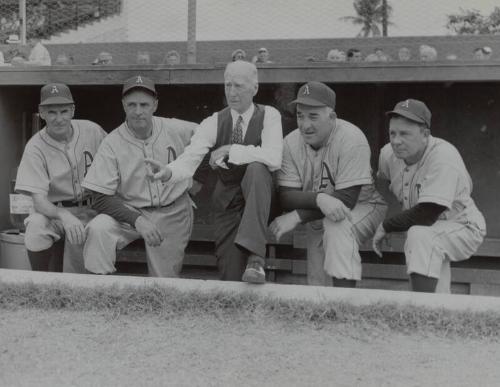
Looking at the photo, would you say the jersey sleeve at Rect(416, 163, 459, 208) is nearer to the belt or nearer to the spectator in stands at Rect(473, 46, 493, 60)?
the belt

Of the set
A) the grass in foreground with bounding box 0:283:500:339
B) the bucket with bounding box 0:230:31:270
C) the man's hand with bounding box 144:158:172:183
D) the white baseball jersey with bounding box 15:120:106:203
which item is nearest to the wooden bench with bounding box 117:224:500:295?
the bucket with bounding box 0:230:31:270

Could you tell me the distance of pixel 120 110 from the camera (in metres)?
5.84

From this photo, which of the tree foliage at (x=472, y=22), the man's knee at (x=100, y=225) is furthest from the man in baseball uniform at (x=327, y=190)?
the tree foliage at (x=472, y=22)

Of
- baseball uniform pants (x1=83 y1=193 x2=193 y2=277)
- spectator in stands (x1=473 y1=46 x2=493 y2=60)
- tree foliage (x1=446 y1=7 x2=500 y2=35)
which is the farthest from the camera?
tree foliage (x1=446 y1=7 x2=500 y2=35)

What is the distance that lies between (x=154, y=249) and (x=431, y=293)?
1.68 m

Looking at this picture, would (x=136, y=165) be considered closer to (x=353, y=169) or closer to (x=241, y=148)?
(x=241, y=148)

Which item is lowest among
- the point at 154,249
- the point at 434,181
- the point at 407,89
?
the point at 154,249

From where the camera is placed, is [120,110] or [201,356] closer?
[201,356]

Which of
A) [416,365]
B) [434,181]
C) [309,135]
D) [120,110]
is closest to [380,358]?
[416,365]

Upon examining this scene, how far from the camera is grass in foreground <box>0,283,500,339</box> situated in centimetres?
312

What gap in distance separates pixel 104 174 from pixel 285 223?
1.17m

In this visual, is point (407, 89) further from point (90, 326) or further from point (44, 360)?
point (44, 360)

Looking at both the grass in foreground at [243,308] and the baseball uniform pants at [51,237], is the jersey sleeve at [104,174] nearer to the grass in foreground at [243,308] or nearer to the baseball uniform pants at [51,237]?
the baseball uniform pants at [51,237]

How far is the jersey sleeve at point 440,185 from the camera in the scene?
3.53 m
